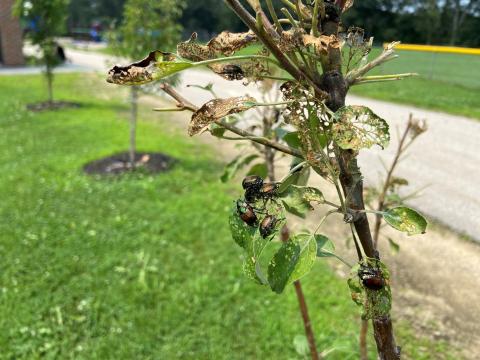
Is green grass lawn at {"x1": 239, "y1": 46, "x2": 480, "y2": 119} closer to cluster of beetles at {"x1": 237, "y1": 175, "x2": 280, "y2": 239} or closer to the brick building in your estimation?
cluster of beetles at {"x1": 237, "y1": 175, "x2": 280, "y2": 239}

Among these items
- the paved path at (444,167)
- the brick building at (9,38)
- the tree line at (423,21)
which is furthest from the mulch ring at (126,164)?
the tree line at (423,21)

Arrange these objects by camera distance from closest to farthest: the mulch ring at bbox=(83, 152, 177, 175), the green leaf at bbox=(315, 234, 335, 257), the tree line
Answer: the green leaf at bbox=(315, 234, 335, 257) < the mulch ring at bbox=(83, 152, 177, 175) < the tree line

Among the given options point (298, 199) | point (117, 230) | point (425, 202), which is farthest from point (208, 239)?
point (298, 199)

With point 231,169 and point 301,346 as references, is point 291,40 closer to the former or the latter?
point 231,169

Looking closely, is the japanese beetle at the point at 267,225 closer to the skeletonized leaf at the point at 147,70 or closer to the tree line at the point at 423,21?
the skeletonized leaf at the point at 147,70

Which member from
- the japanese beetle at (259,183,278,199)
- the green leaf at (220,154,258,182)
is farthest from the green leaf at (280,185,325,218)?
the green leaf at (220,154,258,182)
